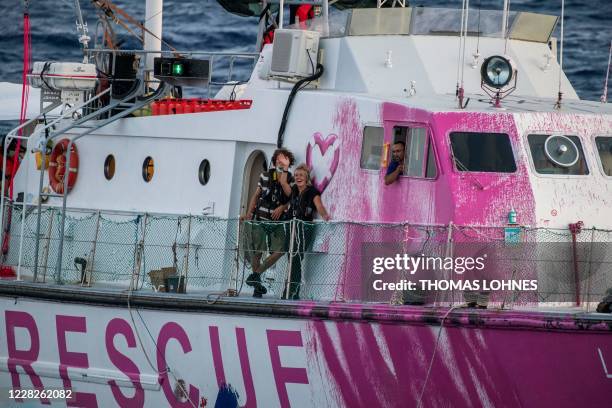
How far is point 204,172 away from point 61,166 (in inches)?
103

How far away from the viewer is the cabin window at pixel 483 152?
1473 cm

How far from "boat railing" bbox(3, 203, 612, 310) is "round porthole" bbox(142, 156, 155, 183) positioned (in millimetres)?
581

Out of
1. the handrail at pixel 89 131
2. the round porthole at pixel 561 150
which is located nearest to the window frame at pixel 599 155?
the round porthole at pixel 561 150

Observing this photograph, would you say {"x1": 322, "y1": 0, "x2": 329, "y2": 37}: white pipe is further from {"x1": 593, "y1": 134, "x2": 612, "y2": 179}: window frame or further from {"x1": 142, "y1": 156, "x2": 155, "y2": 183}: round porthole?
{"x1": 593, "y1": 134, "x2": 612, "y2": 179}: window frame

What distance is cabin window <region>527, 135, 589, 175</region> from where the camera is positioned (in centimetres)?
1488

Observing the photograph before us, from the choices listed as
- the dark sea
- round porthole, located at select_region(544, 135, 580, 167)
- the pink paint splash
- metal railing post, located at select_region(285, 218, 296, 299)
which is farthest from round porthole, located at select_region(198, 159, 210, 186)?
the dark sea

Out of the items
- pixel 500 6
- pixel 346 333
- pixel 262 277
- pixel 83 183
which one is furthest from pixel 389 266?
pixel 500 6

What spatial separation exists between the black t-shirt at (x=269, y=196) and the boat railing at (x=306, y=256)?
13.1 inches

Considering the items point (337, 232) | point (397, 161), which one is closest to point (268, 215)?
point (337, 232)

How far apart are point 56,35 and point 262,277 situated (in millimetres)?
23688

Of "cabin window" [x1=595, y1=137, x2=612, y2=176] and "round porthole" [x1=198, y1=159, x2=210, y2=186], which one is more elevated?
"cabin window" [x1=595, y1=137, x2=612, y2=176]

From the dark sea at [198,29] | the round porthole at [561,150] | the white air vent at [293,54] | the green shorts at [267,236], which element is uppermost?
the dark sea at [198,29]

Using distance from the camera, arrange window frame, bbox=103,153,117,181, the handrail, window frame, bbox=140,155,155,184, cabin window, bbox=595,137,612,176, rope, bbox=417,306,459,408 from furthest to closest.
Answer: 1. window frame, bbox=103,153,117,181
2. window frame, bbox=140,155,155,184
3. the handrail
4. cabin window, bbox=595,137,612,176
5. rope, bbox=417,306,459,408

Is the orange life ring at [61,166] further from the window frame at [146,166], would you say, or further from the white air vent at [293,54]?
the white air vent at [293,54]
